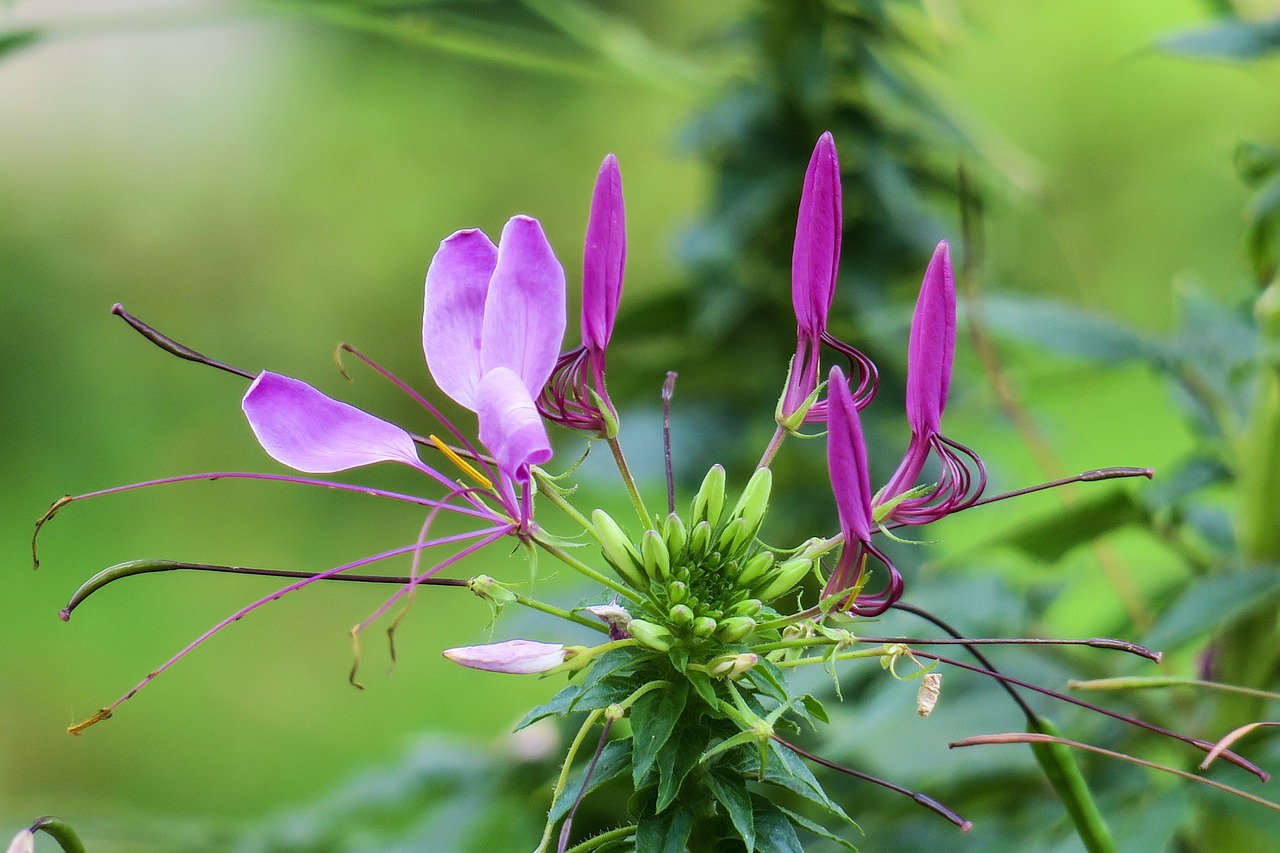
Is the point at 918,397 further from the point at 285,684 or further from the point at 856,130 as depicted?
the point at 285,684

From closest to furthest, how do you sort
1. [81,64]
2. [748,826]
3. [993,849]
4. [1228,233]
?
[748,826], [993,849], [1228,233], [81,64]

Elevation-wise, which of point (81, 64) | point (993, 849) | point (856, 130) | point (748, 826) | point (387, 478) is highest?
point (81, 64)

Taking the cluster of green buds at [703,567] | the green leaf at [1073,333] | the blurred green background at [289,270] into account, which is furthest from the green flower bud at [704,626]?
the blurred green background at [289,270]

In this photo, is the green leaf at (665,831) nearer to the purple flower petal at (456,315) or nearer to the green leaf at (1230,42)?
the purple flower petal at (456,315)

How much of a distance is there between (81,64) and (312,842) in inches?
95.4

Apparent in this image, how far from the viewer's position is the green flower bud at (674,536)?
32 cm

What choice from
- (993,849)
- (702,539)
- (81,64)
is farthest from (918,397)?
(81,64)

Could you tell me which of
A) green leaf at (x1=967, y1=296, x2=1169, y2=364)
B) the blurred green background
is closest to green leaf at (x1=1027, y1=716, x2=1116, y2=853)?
green leaf at (x1=967, y1=296, x2=1169, y2=364)

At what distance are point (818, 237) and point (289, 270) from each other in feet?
8.42

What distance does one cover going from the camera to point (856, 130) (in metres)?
0.85

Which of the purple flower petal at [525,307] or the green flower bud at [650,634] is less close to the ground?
the purple flower petal at [525,307]

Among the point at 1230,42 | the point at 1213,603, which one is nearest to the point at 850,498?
the point at 1213,603

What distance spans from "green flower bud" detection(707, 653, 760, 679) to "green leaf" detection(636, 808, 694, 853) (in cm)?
4

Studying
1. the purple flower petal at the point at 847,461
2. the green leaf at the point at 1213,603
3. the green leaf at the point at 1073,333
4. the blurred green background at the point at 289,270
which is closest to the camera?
the purple flower petal at the point at 847,461
